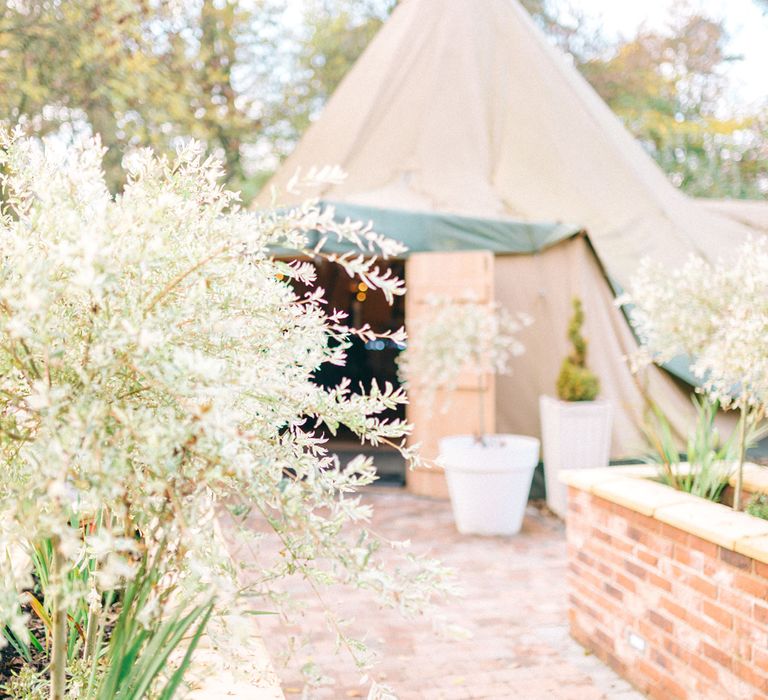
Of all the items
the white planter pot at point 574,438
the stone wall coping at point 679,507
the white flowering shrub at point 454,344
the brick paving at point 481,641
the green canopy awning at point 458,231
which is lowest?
the brick paving at point 481,641

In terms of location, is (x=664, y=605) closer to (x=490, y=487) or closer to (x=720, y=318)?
(x=720, y=318)

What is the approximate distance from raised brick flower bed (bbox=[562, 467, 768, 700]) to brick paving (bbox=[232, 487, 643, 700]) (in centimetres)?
19

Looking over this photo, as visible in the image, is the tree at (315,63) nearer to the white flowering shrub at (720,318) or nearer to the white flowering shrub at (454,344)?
the white flowering shrub at (454,344)

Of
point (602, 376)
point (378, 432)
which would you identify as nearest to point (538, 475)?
point (602, 376)

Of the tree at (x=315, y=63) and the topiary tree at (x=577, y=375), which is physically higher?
the tree at (x=315, y=63)

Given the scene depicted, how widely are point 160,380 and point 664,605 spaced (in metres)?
2.39

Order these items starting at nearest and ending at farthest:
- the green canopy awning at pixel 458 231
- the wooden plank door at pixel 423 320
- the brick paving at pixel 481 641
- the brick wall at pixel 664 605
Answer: the brick wall at pixel 664 605, the brick paving at pixel 481 641, the wooden plank door at pixel 423 320, the green canopy awning at pixel 458 231

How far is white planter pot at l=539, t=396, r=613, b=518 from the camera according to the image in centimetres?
576

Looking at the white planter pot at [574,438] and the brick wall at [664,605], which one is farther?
the white planter pot at [574,438]

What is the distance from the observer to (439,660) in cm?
341

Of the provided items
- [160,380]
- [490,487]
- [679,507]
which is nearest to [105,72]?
[490,487]

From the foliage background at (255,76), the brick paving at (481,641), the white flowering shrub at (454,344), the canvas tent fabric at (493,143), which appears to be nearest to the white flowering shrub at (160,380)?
the brick paving at (481,641)

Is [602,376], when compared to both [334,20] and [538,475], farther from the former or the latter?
[334,20]

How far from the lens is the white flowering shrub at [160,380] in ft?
4.13
